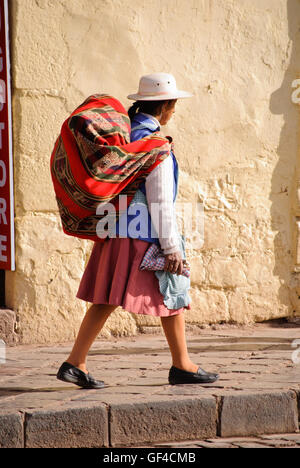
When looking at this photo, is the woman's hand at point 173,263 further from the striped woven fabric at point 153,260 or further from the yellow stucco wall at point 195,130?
the yellow stucco wall at point 195,130

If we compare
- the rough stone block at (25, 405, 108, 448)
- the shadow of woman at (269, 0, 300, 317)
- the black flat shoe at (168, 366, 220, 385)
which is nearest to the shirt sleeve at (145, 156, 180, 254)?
the black flat shoe at (168, 366, 220, 385)

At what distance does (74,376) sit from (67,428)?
1.70ft

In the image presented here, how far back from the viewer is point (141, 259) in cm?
480

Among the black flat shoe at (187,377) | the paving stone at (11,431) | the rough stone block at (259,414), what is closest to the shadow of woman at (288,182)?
the black flat shoe at (187,377)

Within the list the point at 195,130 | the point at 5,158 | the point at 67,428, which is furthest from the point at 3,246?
the point at 67,428

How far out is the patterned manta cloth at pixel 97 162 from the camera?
457cm

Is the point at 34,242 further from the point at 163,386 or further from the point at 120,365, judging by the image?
the point at 163,386

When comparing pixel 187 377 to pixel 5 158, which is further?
pixel 5 158

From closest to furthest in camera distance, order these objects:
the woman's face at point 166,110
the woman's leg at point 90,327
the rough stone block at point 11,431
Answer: the rough stone block at point 11,431 → the woman's leg at point 90,327 → the woman's face at point 166,110

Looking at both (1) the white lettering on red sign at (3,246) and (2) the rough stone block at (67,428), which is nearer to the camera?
(2) the rough stone block at (67,428)

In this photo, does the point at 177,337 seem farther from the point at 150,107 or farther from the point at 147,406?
the point at 150,107

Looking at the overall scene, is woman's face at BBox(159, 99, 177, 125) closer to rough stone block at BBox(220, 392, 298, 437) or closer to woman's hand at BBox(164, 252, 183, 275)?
woman's hand at BBox(164, 252, 183, 275)

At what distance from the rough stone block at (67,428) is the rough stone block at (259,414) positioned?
69 centimetres

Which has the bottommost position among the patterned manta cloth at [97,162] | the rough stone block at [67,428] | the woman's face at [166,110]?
the rough stone block at [67,428]
